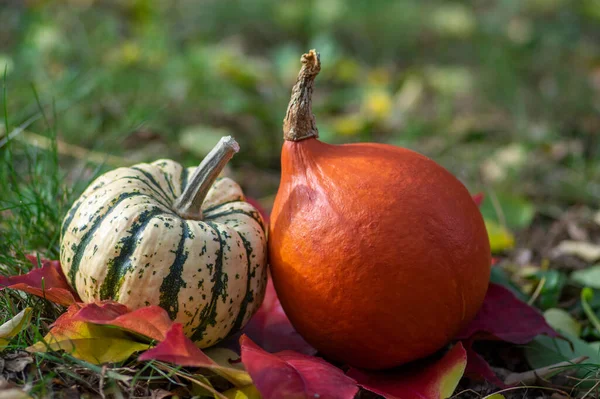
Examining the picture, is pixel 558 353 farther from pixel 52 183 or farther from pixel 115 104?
pixel 115 104

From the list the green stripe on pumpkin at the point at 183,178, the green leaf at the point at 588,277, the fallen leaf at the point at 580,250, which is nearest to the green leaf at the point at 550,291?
the green leaf at the point at 588,277

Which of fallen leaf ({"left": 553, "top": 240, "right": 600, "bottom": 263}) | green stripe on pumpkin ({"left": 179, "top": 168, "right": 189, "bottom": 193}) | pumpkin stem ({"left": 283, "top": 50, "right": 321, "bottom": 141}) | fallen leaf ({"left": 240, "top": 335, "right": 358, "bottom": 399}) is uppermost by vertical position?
pumpkin stem ({"left": 283, "top": 50, "right": 321, "bottom": 141})

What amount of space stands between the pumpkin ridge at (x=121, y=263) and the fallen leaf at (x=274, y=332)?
0.53 meters

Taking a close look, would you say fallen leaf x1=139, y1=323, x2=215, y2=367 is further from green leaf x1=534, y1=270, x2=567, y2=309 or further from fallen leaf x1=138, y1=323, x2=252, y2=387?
green leaf x1=534, y1=270, x2=567, y2=309

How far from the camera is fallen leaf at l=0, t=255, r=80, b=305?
1.73 meters

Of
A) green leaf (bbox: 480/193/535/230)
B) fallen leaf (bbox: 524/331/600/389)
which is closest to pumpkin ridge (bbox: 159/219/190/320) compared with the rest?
fallen leaf (bbox: 524/331/600/389)

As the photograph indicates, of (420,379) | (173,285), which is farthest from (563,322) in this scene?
(173,285)

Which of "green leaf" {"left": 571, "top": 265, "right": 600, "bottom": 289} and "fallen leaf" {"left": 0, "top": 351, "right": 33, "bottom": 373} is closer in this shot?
"fallen leaf" {"left": 0, "top": 351, "right": 33, "bottom": 373}

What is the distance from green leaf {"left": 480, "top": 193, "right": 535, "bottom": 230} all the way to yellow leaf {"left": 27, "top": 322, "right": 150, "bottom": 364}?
210 centimetres

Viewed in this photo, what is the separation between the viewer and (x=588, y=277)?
8.24 ft

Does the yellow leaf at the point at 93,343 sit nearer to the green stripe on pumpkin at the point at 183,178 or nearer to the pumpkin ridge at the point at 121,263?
the pumpkin ridge at the point at 121,263

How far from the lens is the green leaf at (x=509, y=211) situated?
315cm

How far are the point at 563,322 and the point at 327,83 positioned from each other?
3580 millimetres

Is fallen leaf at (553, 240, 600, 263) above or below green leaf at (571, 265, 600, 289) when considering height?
below
